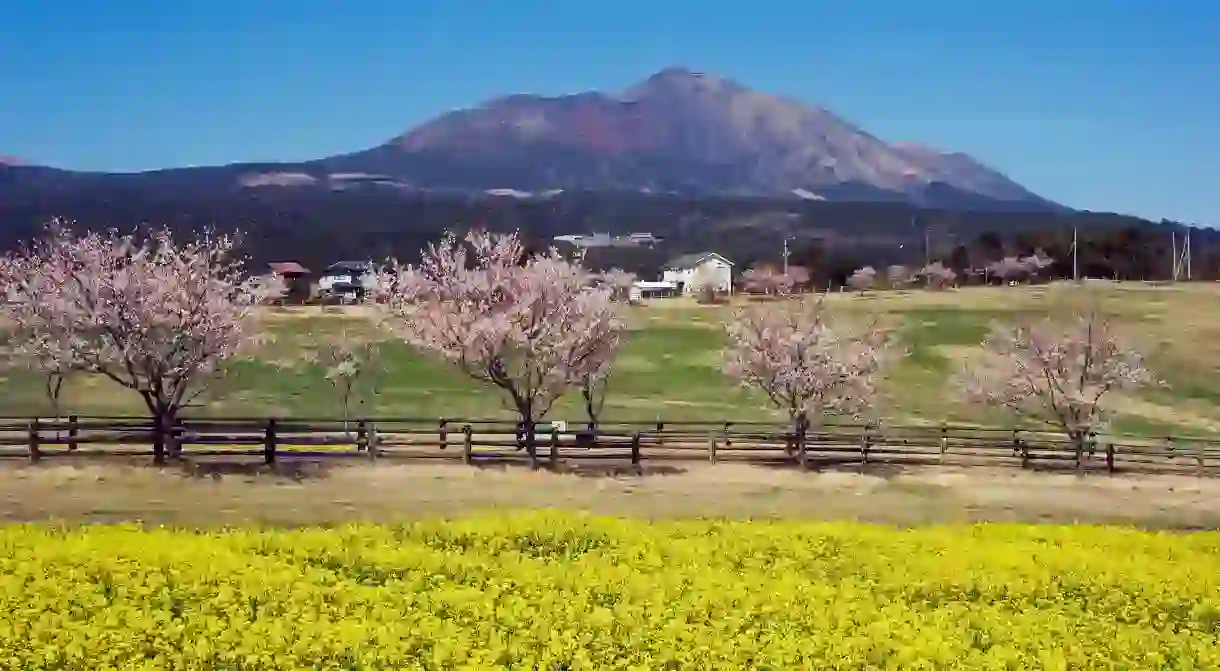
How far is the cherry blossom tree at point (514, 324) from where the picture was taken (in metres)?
40.3

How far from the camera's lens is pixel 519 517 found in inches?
909

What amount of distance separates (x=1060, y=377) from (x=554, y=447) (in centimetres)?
2163

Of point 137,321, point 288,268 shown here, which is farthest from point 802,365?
point 288,268

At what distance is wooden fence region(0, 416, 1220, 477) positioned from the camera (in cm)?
3478

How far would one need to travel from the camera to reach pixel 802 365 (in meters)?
44.2

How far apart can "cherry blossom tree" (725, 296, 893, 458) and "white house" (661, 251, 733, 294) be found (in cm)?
10182

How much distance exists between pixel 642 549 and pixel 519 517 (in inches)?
169

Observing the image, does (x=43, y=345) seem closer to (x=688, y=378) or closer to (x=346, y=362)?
(x=346, y=362)

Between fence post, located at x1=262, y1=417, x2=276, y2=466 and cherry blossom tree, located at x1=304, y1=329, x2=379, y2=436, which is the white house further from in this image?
fence post, located at x1=262, y1=417, x2=276, y2=466

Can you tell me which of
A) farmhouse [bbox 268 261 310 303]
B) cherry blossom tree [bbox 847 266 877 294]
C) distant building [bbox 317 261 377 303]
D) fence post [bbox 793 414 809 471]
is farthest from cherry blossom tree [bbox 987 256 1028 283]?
fence post [bbox 793 414 809 471]

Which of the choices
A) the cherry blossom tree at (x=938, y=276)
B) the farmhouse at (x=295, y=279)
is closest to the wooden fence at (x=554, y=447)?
the farmhouse at (x=295, y=279)

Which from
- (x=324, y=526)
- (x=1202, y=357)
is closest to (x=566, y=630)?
(x=324, y=526)

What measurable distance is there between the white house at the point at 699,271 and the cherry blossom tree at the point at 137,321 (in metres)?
115

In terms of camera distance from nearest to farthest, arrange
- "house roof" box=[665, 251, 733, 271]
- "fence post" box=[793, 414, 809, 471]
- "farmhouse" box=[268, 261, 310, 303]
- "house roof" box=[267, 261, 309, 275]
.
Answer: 1. "fence post" box=[793, 414, 809, 471]
2. "farmhouse" box=[268, 261, 310, 303]
3. "house roof" box=[267, 261, 309, 275]
4. "house roof" box=[665, 251, 733, 271]
